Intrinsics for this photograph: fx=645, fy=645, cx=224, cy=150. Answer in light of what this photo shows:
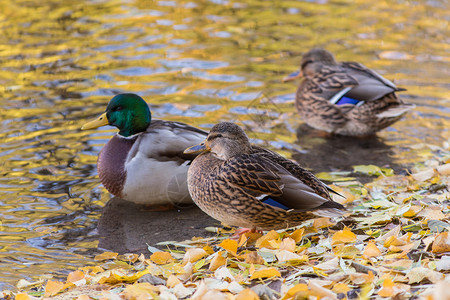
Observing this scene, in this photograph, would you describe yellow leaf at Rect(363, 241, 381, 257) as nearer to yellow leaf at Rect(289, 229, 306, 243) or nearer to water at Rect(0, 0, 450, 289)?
yellow leaf at Rect(289, 229, 306, 243)

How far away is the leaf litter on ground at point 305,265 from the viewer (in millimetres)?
3266

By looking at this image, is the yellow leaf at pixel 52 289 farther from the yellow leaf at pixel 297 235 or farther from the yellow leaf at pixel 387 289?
the yellow leaf at pixel 387 289

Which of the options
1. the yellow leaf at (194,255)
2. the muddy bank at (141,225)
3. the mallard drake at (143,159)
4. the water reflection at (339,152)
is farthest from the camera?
the water reflection at (339,152)

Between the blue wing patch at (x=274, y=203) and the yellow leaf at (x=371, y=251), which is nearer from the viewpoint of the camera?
the yellow leaf at (x=371, y=251)

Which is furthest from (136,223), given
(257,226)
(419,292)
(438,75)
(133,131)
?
(438,75)

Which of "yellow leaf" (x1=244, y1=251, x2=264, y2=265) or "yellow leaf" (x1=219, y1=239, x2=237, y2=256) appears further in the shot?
"yellow leaf" (x1=219, y1=239, x2=237, y2=256)

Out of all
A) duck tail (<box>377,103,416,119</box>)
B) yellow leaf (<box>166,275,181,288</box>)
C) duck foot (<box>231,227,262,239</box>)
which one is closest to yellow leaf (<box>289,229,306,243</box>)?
duck foot (<box>231,227,262,239</box>)

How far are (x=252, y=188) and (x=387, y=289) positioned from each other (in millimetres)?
1295

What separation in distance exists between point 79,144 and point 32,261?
225cm

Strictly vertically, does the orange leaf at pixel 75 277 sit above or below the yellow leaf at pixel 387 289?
below

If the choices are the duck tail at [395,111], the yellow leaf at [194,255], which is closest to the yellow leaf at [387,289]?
the yellow leaf at [194,255]

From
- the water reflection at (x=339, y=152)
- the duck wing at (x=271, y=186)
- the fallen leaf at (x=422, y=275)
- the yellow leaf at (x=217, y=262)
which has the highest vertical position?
the duck wing at (x=271, y=186)

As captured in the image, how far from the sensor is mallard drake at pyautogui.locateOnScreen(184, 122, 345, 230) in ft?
13.7

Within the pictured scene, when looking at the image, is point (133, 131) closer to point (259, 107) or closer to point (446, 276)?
point (259, 107)
